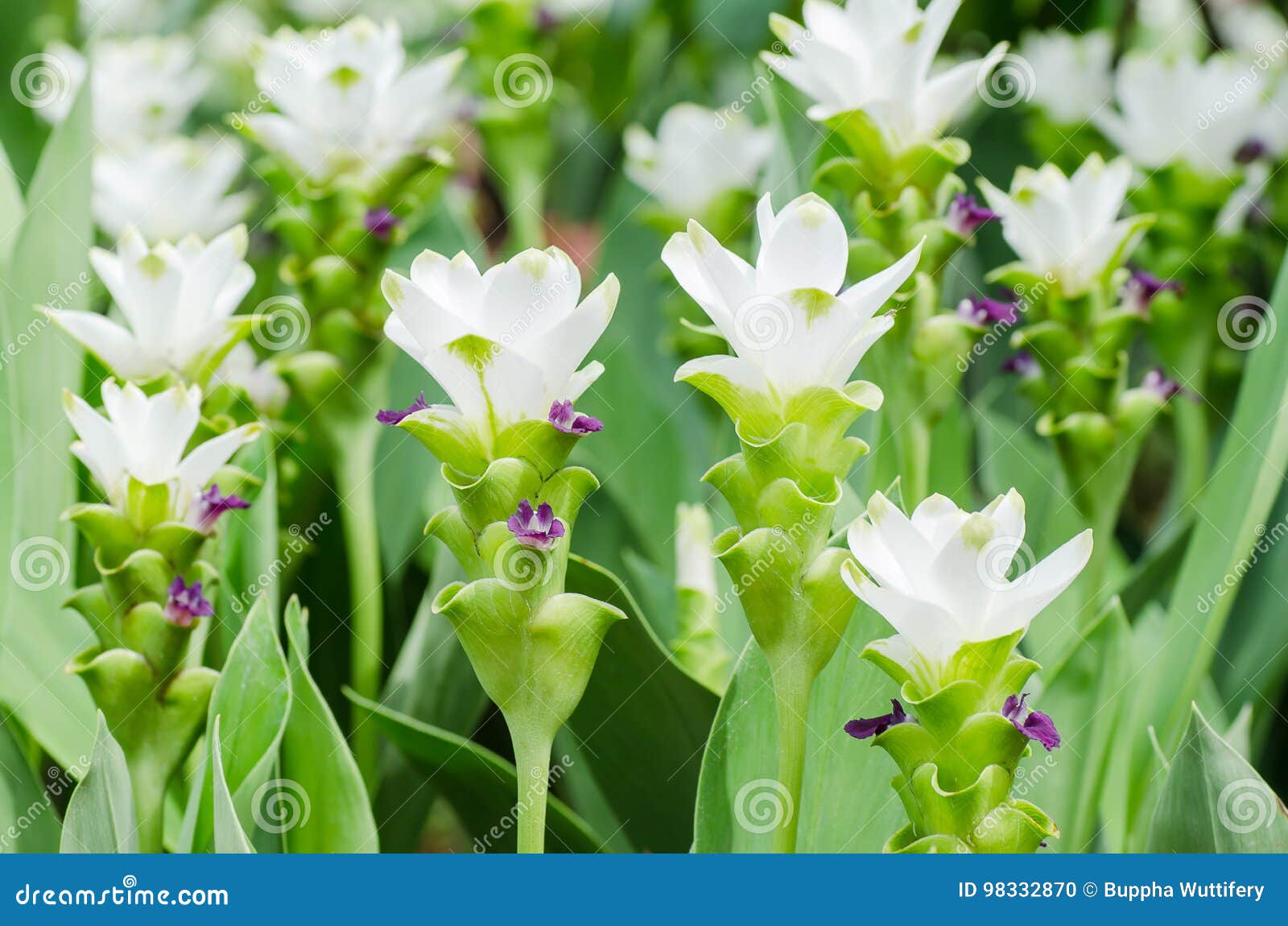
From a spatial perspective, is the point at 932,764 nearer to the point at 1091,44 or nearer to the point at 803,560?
the point at 803,560

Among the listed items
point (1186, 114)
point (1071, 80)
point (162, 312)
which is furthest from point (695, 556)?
point (1071, 80)

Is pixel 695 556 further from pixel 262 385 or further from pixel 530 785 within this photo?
pixel 262 385

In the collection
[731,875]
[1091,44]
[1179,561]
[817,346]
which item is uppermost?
[1091,44]

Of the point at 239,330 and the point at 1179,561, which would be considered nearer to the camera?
the point at 239,330

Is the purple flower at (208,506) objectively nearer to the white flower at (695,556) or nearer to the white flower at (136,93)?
the white flower at (695,556)

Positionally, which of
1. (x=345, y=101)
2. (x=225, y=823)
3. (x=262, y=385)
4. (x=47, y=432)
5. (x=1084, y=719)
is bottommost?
(x=225, y=823)

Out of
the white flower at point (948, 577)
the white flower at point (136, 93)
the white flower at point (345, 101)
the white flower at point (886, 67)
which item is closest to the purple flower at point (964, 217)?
the white flower at point (886, 67)

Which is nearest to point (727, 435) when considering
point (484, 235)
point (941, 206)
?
point (941, 206)

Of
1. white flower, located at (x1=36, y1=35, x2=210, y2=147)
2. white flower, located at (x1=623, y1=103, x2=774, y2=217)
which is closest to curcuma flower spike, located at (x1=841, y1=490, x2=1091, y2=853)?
white flower, located at (x1=623, y1=103, x2=774, y2=217)
